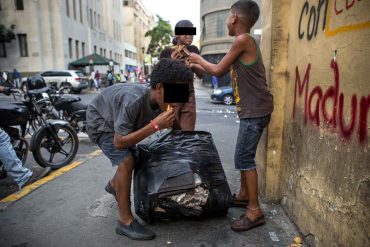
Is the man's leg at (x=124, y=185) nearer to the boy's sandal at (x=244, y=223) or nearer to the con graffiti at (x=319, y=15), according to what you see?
the boy's sandal at (x=244, y=223)

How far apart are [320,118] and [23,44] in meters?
27.4

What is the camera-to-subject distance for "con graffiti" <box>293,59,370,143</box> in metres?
1.82

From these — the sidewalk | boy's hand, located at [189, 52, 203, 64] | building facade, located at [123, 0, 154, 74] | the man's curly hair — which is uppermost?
building facade, located at [123, 0, 154, 74]

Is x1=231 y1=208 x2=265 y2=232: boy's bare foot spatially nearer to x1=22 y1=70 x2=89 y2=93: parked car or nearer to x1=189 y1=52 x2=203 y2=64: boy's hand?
x1=189 y1=52 x2=203 y2=64: boy's hand

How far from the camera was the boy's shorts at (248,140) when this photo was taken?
273 cm

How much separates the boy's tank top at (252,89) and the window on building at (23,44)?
26503 mm

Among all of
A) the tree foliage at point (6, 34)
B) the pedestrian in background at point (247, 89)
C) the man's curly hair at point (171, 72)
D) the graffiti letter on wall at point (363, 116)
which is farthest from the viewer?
the tree foliage at point (6, 34)

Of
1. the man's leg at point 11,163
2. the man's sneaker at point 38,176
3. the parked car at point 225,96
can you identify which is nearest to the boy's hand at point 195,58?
the man's leg at point 11,163

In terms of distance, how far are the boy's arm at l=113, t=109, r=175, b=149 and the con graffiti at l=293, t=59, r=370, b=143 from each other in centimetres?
108

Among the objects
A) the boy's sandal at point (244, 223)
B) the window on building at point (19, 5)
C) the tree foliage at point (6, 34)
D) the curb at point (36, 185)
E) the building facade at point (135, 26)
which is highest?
the building facade at point (135, 26)

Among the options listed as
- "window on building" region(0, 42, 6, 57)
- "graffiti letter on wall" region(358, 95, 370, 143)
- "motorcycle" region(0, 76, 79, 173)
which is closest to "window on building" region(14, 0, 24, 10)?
"window on building" region(0, 42, 6, 57)

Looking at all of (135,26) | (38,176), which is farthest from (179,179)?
(135,26)

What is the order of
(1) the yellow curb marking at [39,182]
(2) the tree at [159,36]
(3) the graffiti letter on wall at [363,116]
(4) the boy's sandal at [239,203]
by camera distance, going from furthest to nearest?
(2) the tree at [159,36] < (1) the yellow curb marking at [39,182] < (4) the boy's sandal at [239,203] < (3) the graffiti letter on wall at [363,116]

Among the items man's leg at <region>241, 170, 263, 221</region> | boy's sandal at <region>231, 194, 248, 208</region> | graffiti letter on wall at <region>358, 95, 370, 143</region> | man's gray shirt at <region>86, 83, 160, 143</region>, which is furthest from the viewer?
boy's sandal at <region>231, 194, 248, 208</region>
